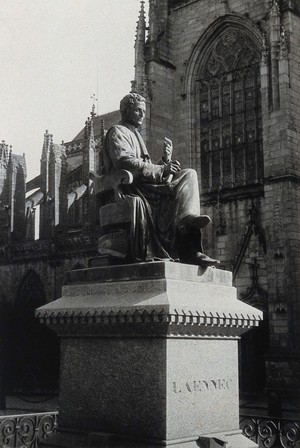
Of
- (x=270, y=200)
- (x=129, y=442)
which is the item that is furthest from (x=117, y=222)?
(x=270, y=200)

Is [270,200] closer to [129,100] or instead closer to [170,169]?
[129,100]

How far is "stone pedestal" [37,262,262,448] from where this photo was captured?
4.80 m

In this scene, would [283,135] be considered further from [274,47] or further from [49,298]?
[49,298]

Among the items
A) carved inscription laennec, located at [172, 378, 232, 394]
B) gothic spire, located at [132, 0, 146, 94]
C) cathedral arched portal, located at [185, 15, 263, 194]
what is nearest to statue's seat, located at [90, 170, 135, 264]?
carved inscription laennec, located at [172, 378, 232, 394]

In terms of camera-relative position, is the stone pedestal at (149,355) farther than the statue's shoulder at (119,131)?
No

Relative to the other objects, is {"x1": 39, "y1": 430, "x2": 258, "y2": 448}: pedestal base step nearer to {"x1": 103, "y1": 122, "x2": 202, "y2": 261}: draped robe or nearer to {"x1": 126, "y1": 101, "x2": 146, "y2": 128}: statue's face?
{"x1": 103, "y1": 122, "x2": 202, "y2": 261}: draped robe

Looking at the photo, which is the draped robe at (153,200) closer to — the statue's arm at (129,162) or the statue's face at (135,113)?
the statue's arm at (129,162)

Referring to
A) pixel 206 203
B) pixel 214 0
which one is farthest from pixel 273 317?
pixel 214 0

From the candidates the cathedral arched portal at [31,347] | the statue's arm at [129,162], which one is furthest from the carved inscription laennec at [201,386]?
the cathedral arched portal at [31,347]

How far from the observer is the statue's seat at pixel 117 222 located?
5.46 meters

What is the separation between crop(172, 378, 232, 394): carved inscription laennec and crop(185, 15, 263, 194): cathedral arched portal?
63.2 feet

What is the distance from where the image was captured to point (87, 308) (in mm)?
5191

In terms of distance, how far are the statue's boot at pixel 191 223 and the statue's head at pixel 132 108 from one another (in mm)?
1255

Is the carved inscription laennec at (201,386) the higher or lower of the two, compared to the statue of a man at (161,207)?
lower
